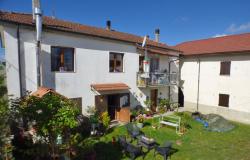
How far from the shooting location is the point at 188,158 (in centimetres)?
961

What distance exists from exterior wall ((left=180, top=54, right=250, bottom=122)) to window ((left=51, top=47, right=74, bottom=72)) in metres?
14.6

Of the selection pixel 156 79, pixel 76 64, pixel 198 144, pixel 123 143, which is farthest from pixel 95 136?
pixel 156 79

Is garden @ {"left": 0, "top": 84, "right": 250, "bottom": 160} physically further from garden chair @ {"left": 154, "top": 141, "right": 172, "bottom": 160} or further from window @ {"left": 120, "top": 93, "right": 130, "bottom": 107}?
window @ {"left": 120, "top": 93, "right": 130, "bottom": 107}

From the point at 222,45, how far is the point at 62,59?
56.7ft

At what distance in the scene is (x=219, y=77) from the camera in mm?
18281

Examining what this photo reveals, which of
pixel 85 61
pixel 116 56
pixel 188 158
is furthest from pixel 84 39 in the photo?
pixel 188 158

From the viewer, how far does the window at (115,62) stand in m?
15.2

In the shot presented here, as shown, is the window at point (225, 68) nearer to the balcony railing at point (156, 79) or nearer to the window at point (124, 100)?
the balcony railing at point (156, 79)

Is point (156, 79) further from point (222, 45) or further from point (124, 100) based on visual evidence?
point (222, 45)

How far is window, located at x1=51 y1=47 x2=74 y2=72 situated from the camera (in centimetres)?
1198

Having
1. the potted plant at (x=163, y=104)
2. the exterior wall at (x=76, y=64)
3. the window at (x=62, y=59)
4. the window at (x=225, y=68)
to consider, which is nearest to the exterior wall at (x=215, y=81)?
the window at (x=225, y=68)

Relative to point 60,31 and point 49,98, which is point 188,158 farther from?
point 60,31

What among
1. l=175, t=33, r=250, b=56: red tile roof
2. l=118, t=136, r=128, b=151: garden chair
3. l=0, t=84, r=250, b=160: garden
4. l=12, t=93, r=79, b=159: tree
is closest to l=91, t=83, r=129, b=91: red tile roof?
l=0, t=84, r=250, b=160: garden

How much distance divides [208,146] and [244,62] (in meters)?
10.0
